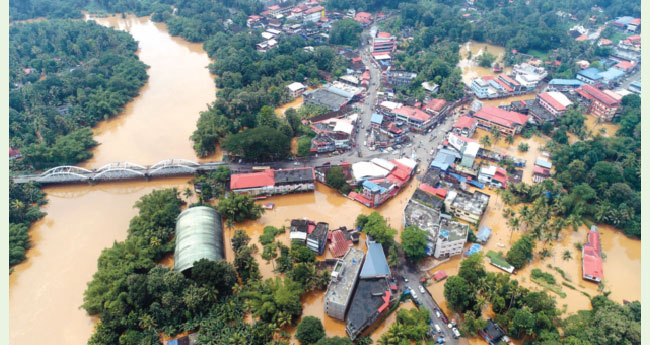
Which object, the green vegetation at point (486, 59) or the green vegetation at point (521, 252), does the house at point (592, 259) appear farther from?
the green vegetation at point (486, 59)

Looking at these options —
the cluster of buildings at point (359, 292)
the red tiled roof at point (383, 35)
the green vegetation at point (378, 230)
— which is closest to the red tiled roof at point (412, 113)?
the green vegetation at point (378, 230)

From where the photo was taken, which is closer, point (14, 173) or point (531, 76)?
point (14, 173)

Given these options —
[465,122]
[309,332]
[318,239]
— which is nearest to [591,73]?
[465,122]

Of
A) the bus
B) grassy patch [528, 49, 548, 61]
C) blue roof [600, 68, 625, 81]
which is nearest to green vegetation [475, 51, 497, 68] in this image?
grassy patch [528, 49, 548, 61]

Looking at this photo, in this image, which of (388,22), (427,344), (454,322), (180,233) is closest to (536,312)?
(454,322)

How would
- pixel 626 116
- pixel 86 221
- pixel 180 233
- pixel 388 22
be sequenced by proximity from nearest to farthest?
pixel 180 233, pixel 86 221, pixel 626 116, pixel 388 22

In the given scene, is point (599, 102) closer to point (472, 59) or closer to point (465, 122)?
point (465, 122)

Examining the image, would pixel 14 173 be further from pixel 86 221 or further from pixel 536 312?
pixel 536 312

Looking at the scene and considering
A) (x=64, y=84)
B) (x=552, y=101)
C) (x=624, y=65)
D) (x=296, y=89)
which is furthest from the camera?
(x=624, y=65)
